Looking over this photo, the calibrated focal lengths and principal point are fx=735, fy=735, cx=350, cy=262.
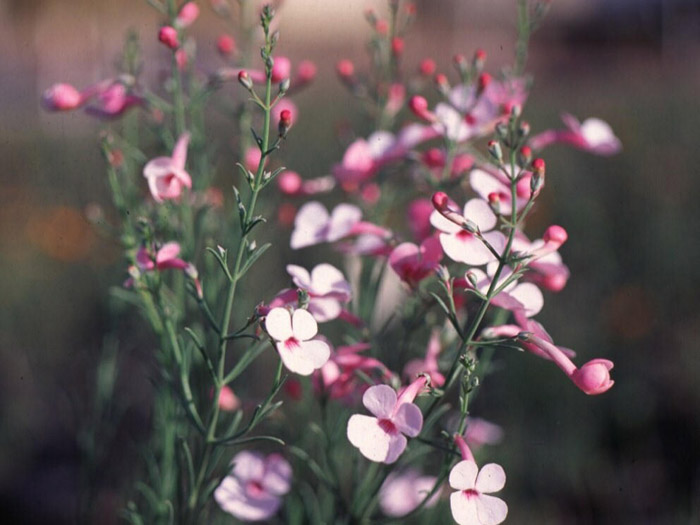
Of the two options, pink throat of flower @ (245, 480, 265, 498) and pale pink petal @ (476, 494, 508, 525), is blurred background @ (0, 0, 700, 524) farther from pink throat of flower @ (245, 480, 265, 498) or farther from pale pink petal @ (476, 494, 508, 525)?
pale pink petal @ (476, 494, 508, 525)

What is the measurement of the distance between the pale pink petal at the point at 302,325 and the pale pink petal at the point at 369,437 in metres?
0.12

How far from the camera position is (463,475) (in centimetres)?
89

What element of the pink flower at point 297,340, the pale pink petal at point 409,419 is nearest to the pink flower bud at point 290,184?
the pink flower at point 297,340

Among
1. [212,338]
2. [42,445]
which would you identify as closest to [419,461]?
[212,338]

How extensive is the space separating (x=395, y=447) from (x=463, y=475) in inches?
3.5

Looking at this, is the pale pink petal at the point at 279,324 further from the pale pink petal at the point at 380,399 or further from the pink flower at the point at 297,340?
the pale pink petal at the point at 380,399

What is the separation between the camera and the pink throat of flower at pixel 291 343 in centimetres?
92

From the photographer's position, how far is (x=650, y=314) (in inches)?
132

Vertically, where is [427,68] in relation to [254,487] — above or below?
above

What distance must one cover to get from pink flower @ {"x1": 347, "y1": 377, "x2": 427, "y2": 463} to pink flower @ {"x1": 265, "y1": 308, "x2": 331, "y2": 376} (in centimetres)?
8

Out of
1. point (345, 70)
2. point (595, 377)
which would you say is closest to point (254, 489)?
point (595, 377)

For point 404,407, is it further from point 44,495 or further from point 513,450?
point 44,495

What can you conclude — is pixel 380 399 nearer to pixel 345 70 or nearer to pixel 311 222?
pixel 311 222

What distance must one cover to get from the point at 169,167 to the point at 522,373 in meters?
2.20
